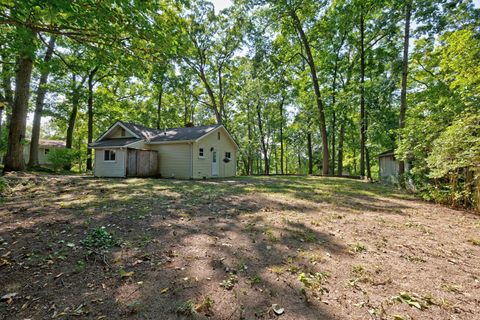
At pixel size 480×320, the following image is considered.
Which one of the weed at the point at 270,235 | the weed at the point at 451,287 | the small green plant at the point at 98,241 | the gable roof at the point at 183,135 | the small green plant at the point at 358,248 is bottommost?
the weed at the point at 451,287

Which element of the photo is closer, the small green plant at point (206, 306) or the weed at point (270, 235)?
the small green plant at point (206, 306)

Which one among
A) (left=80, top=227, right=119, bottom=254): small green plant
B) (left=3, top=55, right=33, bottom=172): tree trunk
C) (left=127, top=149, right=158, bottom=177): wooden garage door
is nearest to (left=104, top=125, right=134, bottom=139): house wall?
(left=127, top=149, right=158, bottom=177): wooden garage door

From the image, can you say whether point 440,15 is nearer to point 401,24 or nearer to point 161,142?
point 401,24

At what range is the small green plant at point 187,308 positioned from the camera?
2.16 metres

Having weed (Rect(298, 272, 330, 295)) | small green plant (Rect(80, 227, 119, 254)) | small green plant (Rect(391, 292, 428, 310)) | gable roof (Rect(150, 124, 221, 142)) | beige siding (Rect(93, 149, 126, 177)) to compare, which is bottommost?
small green plant (Rect(391, 292, 428, 310))

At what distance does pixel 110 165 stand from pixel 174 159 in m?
4.04

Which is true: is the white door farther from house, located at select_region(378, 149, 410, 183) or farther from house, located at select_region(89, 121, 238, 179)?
house, located at select_region(378, 149, 410, 183)

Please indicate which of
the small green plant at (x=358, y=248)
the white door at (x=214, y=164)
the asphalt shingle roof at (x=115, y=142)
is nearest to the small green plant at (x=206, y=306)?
the small green plant at (x=358, y=248)

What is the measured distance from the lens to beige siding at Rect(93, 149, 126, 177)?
14219mm

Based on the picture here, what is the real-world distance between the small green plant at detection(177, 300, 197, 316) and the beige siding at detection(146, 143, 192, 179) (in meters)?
12.7

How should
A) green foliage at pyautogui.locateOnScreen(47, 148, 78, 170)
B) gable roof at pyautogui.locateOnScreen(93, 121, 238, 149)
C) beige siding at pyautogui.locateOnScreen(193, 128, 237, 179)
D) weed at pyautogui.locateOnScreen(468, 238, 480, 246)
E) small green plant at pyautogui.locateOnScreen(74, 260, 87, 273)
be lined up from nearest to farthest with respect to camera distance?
small green plant at pyautogui.locateOnScreen(74, 260, 87, 273)
weed at pyautogui.locateOnScreen(468, 238, 480, 246)
gable roof at pyautogui.locateOnScreen(93, 121, 238, 149)
beige siding at pyautogui.locateOnScreen(193, 128, 237, 179)
green foliage at pyautogui.locateOnScreen(47, 148, 78, 170)

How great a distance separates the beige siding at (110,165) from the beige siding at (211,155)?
446 centimetres

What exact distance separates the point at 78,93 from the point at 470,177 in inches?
887

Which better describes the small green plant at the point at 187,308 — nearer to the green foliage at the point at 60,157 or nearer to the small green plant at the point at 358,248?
the small green plant at the point at 358,248
